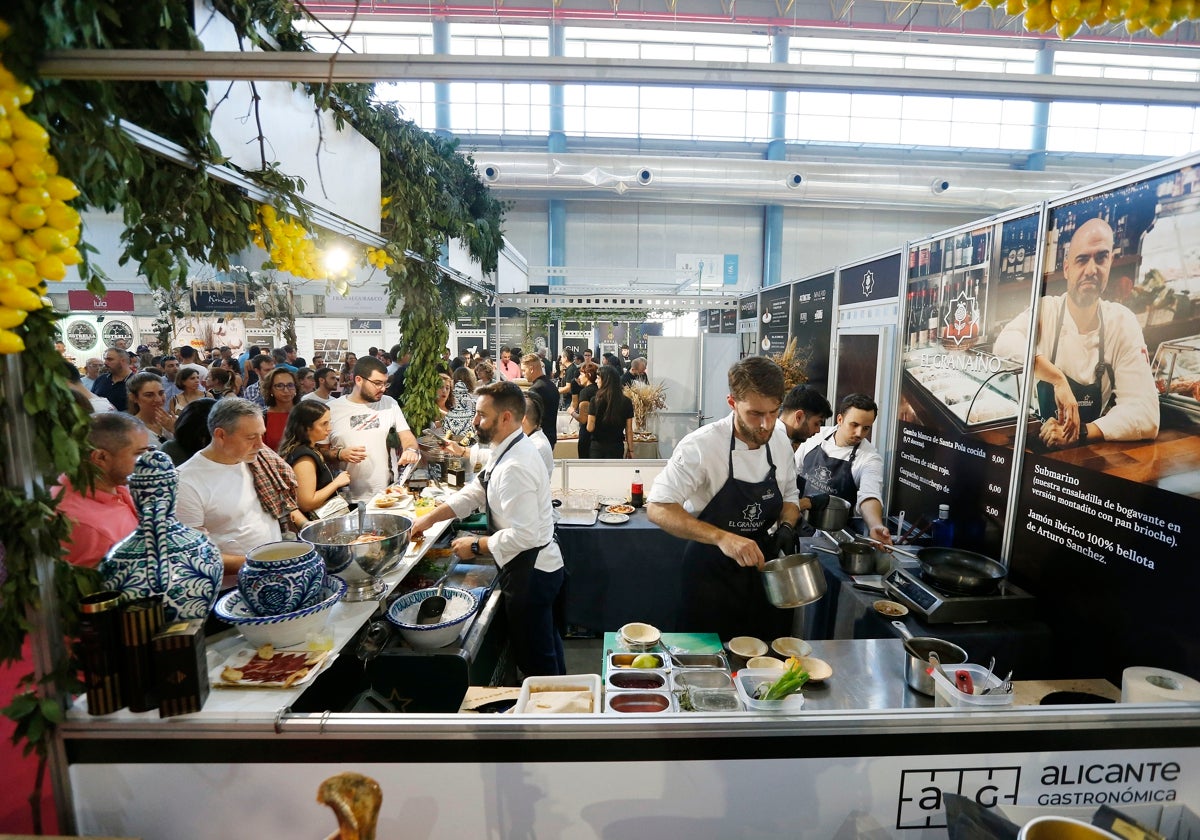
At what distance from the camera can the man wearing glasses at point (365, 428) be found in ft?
13.4

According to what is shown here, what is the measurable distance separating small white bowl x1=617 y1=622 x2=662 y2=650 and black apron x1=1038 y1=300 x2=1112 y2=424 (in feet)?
6.72

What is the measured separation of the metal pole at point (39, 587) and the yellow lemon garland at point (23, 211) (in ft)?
0.39

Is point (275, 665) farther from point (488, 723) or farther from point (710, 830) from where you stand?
point (710, 830)

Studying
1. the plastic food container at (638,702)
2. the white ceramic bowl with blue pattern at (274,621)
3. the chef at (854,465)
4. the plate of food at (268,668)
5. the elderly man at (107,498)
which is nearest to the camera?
the plate of food at (268,668)

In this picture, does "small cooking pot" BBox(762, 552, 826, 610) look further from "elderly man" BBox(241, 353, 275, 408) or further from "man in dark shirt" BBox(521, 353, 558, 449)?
"elderly man" BBox(241, 353, 275, 408)

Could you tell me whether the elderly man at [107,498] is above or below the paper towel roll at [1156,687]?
above

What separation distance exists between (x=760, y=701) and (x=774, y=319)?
546 cm

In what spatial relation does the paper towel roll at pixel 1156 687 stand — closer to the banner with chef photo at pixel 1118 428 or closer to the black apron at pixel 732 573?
the banner with chef photo at pixel 1118 428

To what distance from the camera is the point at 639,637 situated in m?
2.38

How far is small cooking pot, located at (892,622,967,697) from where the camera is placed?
6.87 ft

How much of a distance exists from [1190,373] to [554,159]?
9.57 m

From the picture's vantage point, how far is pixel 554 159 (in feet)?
33.1

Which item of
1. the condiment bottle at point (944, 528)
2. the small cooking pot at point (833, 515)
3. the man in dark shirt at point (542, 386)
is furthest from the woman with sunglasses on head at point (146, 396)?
the condiment bottle at point (944, 528)

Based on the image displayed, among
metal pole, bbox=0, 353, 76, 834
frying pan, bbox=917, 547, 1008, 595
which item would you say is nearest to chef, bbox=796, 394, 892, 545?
frying pan, bbox=917, 547, 1008, 595
